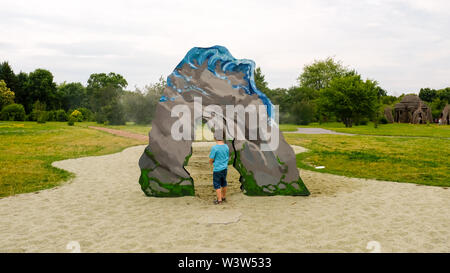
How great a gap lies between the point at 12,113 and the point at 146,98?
787 inches

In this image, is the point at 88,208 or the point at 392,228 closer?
the point at 392,228

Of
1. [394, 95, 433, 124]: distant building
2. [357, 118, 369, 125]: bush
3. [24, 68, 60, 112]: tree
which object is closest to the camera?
[394, 95, 433, 124]: distant building

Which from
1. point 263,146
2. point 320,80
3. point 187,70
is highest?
point 320,80

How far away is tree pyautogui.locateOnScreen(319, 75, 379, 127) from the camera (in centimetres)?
4553

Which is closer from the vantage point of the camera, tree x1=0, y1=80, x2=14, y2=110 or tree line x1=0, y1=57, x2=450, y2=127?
tree line x1=0, y1=57, x2=450, y2=127

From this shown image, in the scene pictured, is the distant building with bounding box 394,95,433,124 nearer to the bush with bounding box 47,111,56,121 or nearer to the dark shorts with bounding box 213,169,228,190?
the dark shorts with bounding box 213,169,228,190

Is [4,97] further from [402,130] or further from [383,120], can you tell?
[383,120]

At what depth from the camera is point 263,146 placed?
8.91m

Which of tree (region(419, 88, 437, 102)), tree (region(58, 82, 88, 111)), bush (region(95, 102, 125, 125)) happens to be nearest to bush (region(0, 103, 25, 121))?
bush (region(95, 102, 125, 125))

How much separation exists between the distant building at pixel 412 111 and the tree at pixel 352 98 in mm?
10334

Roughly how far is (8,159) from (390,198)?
650 inches

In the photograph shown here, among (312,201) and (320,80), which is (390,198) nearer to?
(312,201)

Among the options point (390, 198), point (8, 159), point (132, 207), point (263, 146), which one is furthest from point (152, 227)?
point (8, 159)

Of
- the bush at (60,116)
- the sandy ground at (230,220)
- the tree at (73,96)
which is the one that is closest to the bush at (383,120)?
the sandy ground at (230,220)
